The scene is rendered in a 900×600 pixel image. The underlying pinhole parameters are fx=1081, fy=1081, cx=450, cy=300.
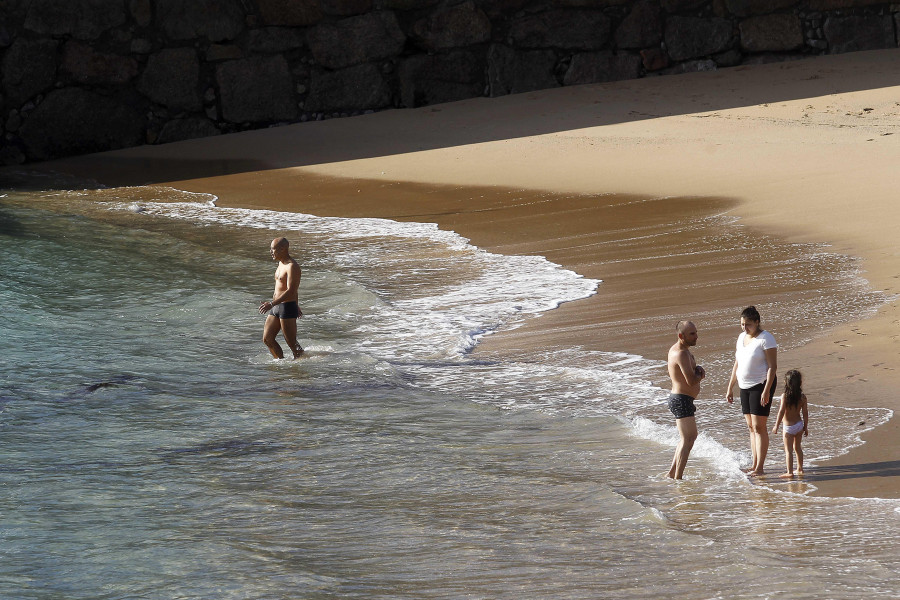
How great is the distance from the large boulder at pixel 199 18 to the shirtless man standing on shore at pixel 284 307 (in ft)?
36.8

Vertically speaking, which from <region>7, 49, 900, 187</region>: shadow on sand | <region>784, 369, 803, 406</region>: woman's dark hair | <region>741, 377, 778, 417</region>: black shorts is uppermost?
<region>7, 49, 900, 187</region>: shadow on sand

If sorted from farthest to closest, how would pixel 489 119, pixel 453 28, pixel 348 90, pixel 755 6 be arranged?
pixel 348 90, pixel 453 28, pixel 755 6, pixel 489 119

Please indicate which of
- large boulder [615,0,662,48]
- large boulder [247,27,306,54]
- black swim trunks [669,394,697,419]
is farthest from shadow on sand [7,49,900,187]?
black swim trunks [669,394,697,419]

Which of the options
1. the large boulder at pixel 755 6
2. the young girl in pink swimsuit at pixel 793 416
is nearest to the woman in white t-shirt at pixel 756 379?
the young girl in pink swimsuit at pixel 793 416

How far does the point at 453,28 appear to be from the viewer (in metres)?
18.8

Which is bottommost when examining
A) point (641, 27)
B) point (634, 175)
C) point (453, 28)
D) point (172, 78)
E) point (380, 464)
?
point (380, 464)

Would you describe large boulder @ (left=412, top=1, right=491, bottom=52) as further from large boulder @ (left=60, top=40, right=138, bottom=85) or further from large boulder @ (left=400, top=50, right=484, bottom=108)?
large boulder @ (left=60, top=40, right=138, bottom=85)

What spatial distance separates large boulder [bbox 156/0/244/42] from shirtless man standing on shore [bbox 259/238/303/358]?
36.8 feet

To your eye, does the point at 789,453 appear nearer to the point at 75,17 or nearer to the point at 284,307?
the point at 284,307

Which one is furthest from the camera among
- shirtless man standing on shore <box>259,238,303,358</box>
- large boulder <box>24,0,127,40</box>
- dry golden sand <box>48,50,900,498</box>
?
large boulder <box>24,0,127,40</box>

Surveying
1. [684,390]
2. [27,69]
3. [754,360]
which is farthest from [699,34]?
[684,390]

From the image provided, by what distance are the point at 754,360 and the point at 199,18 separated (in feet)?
49.5

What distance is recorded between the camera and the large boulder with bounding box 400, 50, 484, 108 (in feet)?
62.3

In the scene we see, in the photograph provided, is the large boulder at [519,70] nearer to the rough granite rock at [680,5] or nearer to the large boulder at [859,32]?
the rough granite rock at [680,5]
